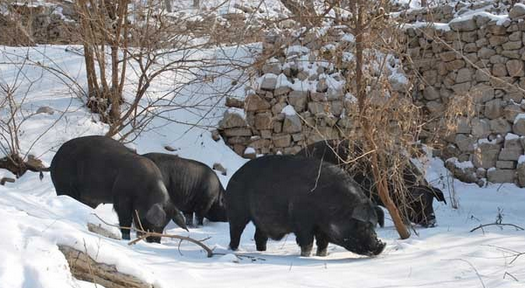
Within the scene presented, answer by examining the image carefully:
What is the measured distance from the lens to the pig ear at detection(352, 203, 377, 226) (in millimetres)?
6996

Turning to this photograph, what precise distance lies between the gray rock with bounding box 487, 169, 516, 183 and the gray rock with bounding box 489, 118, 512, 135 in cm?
57

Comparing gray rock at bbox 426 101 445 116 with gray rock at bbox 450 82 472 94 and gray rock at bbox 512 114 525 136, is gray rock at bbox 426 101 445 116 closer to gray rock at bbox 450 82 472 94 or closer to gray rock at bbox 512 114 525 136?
gray rock at bbox 450 82 472 94

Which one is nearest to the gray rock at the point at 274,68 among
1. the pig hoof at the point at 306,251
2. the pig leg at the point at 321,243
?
the pig leg at the point at 321,243

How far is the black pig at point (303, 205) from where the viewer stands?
23.1 feet

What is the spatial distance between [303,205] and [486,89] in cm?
541

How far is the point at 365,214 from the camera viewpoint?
23.0 ft

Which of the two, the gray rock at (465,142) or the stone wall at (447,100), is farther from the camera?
the gray rock at (465,142)

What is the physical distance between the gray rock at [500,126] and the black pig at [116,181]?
5621mm

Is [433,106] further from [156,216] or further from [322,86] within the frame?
[156,216]

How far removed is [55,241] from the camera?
13.9 ft

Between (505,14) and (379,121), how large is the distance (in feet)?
20.9

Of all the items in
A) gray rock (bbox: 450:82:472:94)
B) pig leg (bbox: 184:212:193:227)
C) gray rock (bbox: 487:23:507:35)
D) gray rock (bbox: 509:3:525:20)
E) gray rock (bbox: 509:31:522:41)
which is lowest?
pig leg (bbox: 184:212:193:227)

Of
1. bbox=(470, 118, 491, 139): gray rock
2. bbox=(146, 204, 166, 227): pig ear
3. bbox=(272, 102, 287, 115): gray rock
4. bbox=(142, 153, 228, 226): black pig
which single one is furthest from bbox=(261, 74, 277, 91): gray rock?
bbox=(146, 204, 166, 227): pig ear

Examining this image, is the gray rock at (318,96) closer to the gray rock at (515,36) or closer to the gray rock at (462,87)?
the gray rock at (462,87)
